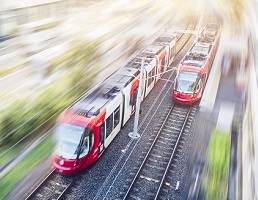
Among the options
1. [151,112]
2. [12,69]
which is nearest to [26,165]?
[151,112]

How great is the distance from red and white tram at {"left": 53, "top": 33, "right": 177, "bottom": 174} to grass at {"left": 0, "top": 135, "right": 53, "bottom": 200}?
4.98 feet

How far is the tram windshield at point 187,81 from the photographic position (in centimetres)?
1822

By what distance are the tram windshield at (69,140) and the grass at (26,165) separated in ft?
6.49

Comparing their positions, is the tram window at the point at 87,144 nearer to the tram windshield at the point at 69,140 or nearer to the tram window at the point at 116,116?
the tram windshield at the point at 69,140

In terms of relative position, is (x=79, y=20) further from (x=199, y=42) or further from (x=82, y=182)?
(x=82, y=182)

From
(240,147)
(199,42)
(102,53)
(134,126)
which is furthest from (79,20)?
(240,147)

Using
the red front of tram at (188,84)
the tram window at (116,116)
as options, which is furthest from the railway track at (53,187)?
the red front of tram at (188,84)

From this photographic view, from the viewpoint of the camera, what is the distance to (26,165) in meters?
13.7

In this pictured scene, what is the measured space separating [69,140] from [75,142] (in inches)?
10.7

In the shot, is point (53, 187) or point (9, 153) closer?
point (53, 187)

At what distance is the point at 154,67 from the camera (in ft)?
64.5

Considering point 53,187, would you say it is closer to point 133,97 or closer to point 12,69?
point 133,97

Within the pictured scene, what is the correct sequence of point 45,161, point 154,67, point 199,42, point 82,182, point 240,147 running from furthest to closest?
1. point 199,42
2. point 154,67
3. point 240,147
4. point 45,161
5. point 82,182

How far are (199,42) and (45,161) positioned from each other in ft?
50.1
